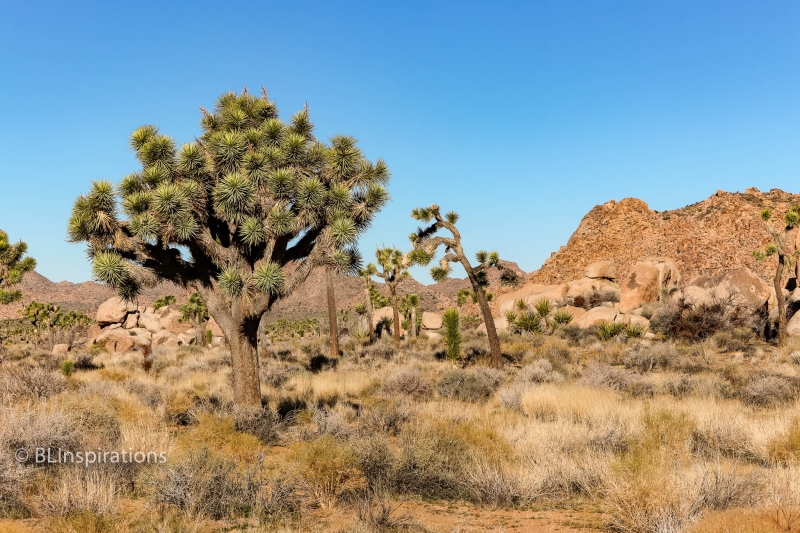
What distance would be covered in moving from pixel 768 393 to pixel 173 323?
46379 millimetres

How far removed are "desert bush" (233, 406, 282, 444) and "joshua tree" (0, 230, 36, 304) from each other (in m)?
17.1

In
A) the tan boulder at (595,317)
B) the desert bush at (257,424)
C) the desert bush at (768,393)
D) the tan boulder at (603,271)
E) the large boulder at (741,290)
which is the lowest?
the desert bush at (768,393)

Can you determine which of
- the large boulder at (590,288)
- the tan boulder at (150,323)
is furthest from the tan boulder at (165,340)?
the large boulder at (590,288)

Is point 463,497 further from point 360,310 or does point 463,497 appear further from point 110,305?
point 110,305

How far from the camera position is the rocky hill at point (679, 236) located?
52.0 m

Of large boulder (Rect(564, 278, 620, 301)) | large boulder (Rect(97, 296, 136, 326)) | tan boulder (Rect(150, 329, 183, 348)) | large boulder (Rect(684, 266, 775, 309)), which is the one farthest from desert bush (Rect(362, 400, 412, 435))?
large boulder (Rect(97, 296, 136, 326))

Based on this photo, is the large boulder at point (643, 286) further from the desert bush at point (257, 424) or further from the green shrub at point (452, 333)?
the desert bush at point (257, 424)

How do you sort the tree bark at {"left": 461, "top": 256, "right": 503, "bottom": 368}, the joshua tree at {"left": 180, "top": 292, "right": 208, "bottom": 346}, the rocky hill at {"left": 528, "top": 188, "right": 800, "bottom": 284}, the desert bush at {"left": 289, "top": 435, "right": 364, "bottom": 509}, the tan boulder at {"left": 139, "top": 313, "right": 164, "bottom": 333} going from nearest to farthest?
the desert bush at {"left": 289, "top": 435, "right": 364, "bottom": 509}
the tree bark at {"left": 461, "top": 256, "right": 503, "bottom": 368}
the joshua tree at {"left": 180, "top": 292, "right": 208, "bottom": 346}
the tan boulder at {"left": 139, "top": 313, "right": 164, "bottom": 333}
the rocky hill at {"left": 528, "top": 188, "right": 800, "bottom": 284}

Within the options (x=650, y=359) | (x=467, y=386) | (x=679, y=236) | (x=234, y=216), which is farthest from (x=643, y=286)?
(x=234, y=216)

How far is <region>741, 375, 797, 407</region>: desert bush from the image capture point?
37.8ft

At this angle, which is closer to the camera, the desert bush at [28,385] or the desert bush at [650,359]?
the desert bush at [28,385]

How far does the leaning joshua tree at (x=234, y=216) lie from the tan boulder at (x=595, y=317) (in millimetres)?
24824

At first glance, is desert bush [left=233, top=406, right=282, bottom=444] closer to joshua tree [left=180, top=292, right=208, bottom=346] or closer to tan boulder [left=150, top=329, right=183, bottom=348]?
joshua tree [left=180, top=292, right=208, bottom=346]

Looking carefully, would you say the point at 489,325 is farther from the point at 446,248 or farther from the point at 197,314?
the point at 197,314
